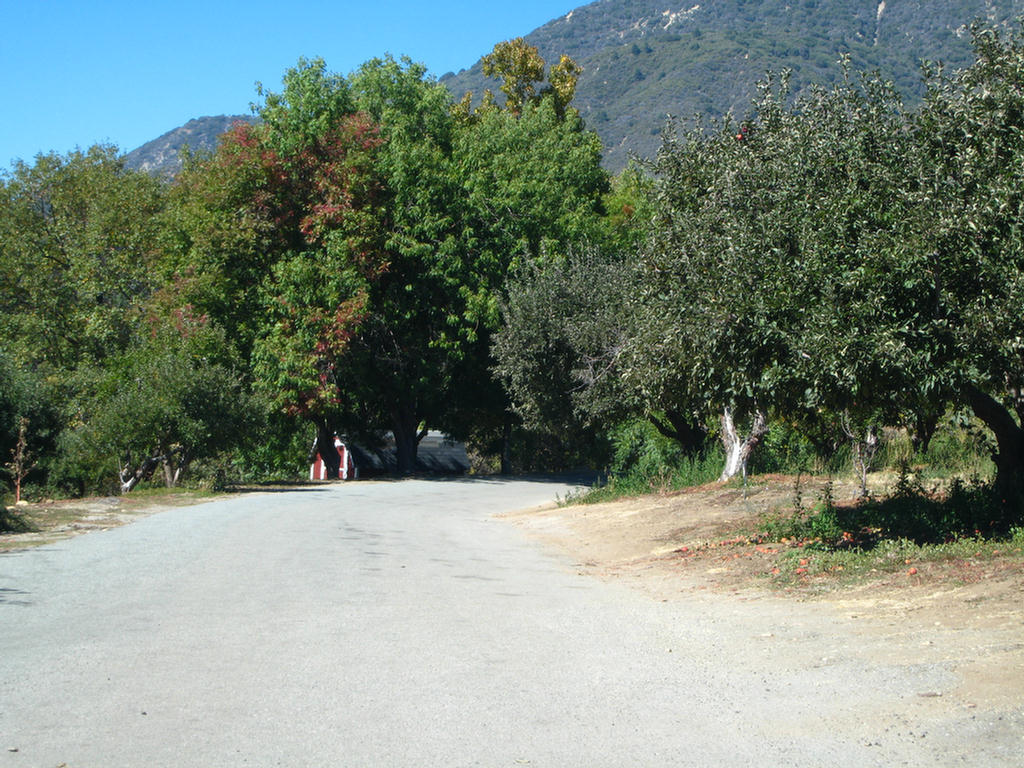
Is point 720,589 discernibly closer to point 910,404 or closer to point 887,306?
point 910,404

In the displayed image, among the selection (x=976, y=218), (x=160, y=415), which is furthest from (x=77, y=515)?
(x=976, y=218)

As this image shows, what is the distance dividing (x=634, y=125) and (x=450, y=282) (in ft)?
434

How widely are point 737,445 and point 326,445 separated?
69.3 feet

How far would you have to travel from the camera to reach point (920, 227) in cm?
921

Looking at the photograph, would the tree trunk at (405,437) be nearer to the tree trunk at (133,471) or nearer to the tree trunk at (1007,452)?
the tree trunk at (133,471)

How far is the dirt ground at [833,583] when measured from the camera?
6.71 meters

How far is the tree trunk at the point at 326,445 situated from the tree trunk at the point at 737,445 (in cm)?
1952

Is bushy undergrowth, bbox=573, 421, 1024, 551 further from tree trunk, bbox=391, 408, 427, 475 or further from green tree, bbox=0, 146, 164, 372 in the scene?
green tree, bbox=0, 146, 164, 372

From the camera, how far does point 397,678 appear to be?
683 cm

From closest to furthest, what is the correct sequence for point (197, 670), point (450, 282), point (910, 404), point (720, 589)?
point (197, 670) → point (910, 404) → point (720, 589) → point (450, 282)

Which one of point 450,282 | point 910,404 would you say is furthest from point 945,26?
point 910,404

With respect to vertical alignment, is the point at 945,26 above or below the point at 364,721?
above

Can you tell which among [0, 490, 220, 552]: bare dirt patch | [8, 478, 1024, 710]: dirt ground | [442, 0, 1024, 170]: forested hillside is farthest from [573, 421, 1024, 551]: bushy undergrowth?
[442, 0, 1024, 170]: forested hillside

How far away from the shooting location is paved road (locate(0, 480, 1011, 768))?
538cm
